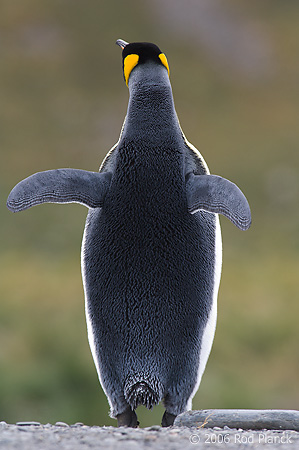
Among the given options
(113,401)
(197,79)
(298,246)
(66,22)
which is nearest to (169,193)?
(113,401)

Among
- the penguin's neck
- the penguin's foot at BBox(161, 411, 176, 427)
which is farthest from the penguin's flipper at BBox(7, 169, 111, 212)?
the penguin's foot at BBox(161, 411, 176, 427)

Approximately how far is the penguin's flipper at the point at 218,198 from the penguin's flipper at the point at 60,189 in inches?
10.1

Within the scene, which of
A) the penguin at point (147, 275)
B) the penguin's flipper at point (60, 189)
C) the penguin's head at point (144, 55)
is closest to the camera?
the penguin's flipper at point (60, 189)

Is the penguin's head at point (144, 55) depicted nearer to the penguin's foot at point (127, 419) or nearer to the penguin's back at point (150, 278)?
the penguin's back at point (150, 278)

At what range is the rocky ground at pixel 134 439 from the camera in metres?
1.42

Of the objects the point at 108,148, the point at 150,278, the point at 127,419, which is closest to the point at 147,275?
the point at 150,278

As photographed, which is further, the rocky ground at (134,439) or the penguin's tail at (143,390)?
the penguin's tail at (143,390)

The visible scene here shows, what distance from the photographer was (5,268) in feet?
25.6

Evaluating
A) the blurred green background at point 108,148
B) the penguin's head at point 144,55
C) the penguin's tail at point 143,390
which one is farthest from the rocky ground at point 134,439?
the blurred green background at point 108,148

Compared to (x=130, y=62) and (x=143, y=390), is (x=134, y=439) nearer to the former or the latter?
(x=143, y=390)

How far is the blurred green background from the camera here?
221 inches

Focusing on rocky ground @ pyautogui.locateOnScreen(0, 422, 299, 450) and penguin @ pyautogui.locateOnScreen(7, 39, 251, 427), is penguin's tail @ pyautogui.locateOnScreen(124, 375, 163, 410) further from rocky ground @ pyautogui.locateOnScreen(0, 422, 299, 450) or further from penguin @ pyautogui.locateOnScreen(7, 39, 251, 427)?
rocky ground @ pyautogui.locateOnScreen(0, 422, 299, 450)

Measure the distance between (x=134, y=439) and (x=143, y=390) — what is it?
557 mm

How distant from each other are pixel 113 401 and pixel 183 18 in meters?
12.4
